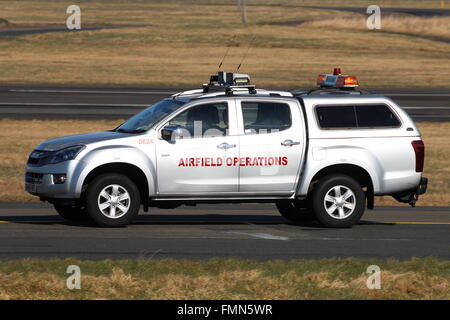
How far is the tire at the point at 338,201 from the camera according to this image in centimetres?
1468

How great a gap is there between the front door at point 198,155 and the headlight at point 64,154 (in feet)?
3.58

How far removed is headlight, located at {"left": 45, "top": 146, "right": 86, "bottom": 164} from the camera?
1399cm

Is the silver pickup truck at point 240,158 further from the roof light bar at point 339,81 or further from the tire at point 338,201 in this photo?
the roof light bar at point 339,81

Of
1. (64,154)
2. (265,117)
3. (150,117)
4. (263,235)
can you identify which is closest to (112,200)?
(64,154)

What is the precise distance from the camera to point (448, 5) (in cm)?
11325

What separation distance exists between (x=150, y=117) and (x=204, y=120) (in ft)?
2.65

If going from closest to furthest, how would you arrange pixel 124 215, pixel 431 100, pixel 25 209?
pixel 124 215 < pixel 25 209 < pixel 431 100

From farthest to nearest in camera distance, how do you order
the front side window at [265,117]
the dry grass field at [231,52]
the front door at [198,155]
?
the dry grass field at [231,52], the front side window at [265,117], the front door at [198,155]

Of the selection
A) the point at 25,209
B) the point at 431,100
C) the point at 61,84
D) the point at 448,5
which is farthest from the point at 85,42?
the point at 448,5

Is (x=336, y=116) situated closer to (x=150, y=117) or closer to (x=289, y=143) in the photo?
(x=289, y=143)

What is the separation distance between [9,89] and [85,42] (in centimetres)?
2047

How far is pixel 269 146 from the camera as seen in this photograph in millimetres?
14555

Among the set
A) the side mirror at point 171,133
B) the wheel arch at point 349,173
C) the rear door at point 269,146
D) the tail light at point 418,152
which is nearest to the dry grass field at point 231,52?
the wheel arch at point 349,173

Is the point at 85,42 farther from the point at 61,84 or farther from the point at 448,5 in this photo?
the point at 448,5
